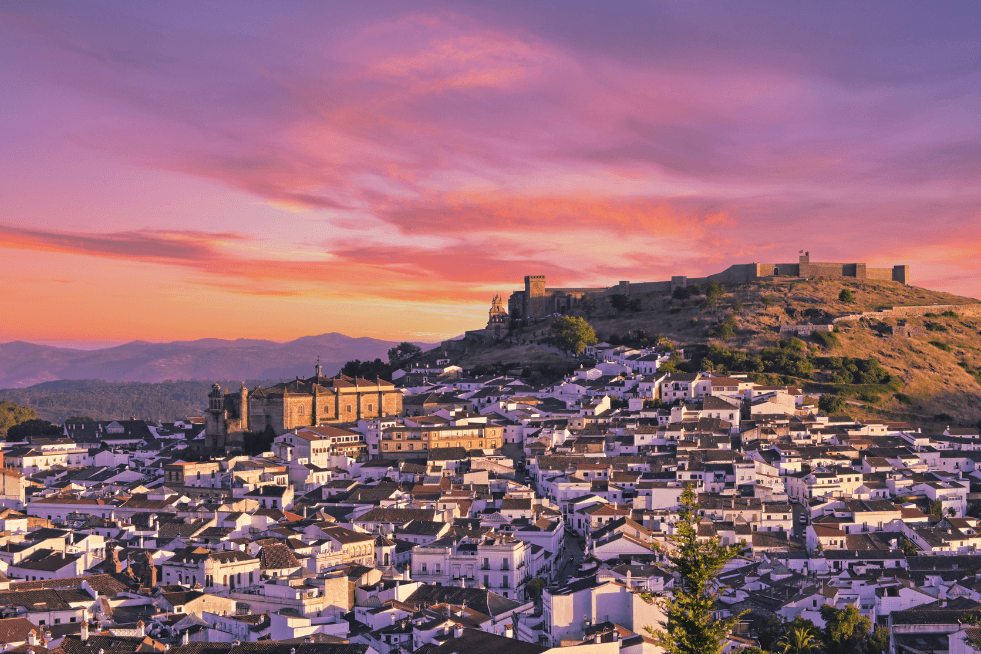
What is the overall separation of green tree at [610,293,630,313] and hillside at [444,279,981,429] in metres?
0.73

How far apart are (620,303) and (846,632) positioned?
66734 millimetres

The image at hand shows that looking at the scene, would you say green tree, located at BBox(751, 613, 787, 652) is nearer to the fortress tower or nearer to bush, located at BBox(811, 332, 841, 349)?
bush, located at BBox(811, 332, 841, 349)

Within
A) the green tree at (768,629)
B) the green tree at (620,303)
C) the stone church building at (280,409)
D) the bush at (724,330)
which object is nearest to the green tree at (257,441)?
the stone church building at (280,409)

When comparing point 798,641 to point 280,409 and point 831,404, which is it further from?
point 831,404

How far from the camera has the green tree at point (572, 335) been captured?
257 feet

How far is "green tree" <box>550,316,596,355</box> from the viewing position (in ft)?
257

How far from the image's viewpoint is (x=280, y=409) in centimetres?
5794

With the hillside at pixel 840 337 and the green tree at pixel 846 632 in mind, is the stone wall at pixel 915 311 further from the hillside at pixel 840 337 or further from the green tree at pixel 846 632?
the green tree at pixel 846 632

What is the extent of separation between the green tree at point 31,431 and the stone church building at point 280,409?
49.5 ft

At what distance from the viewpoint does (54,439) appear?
6372cm

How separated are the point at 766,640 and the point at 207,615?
16.1 meters

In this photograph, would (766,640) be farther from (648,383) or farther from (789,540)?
(648,383)

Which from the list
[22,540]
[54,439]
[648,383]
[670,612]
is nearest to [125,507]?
[22,540]

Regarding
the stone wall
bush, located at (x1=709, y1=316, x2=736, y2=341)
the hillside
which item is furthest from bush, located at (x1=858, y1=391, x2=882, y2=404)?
the stone wall
